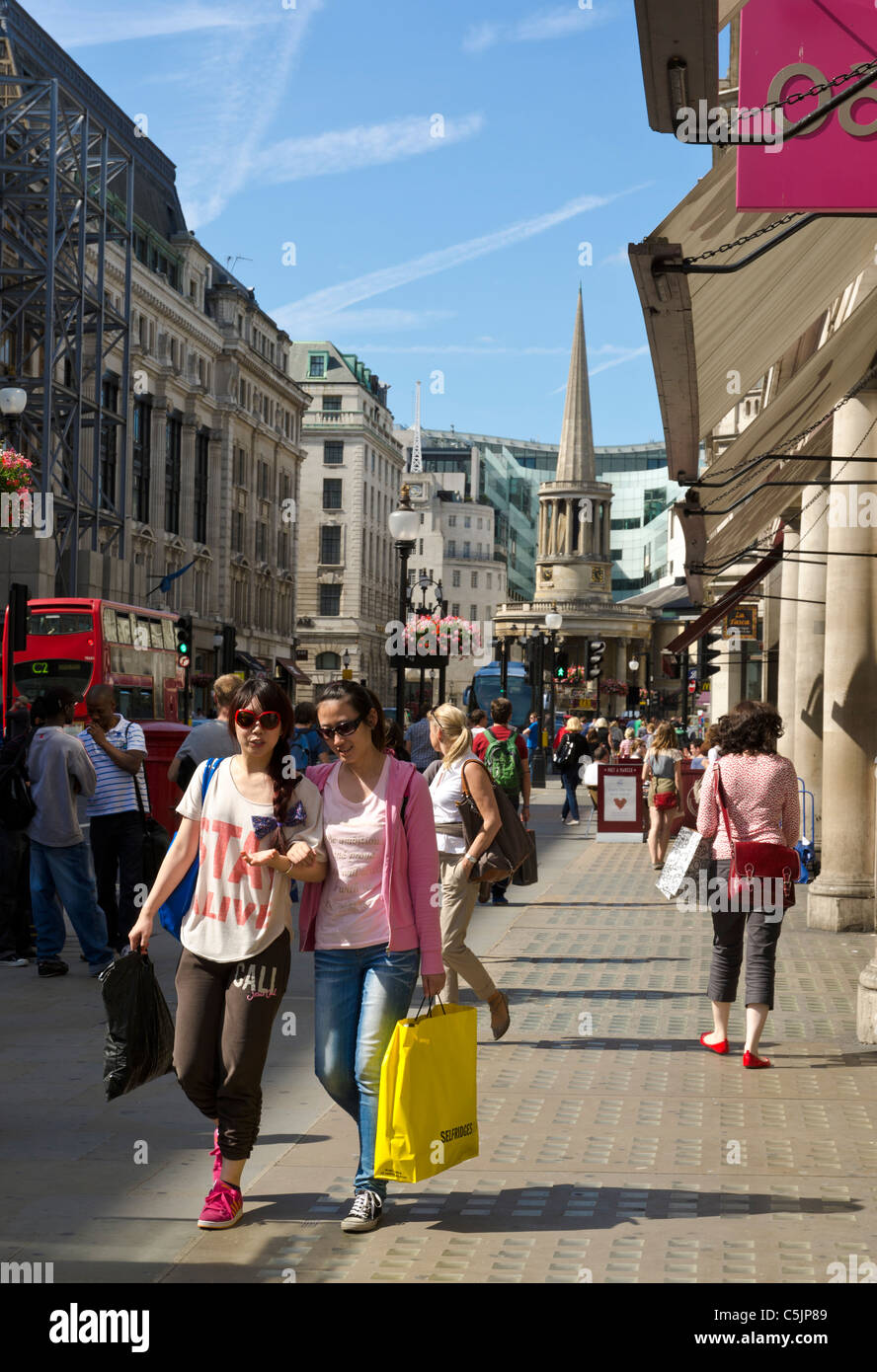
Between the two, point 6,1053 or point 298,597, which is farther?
point 298,597

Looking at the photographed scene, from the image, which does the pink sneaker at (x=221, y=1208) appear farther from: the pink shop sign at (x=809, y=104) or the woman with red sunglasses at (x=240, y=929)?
the pink shop sign at (x=809, y=104)

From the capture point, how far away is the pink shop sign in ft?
22.5

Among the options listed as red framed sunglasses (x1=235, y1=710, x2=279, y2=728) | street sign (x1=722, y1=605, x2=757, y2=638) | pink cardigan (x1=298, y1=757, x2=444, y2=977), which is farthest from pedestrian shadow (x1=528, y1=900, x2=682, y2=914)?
street sign (x1=722, y1=605, x2=757, y2=638)

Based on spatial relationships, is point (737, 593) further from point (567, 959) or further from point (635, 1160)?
point (635, 1160)

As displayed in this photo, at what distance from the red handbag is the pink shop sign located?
361 cm

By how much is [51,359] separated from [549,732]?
19877 mm

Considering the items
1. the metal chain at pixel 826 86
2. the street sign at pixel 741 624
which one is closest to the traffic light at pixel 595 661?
the street sign at pixel 741 624

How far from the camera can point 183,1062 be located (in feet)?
19.4

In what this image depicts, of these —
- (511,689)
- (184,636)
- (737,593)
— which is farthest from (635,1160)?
(511,689)

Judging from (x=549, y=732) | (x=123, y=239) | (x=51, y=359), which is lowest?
(x=549, y=732)

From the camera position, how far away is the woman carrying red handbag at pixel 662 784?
2108 cm

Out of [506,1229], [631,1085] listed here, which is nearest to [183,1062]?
[506,1229]

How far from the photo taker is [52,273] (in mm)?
48438

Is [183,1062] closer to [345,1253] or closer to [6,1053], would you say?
[345,1253]
